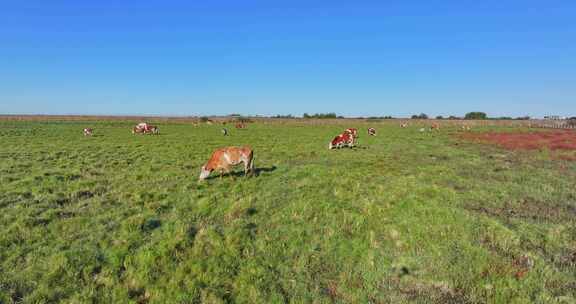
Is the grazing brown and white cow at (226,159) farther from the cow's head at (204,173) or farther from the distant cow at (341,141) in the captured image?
the distant cow at (341,141)

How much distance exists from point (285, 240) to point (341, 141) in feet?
59.5

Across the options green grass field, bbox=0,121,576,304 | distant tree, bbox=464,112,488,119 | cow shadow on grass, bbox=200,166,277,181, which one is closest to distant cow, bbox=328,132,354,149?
cow shadow on grass, bbox=200,166,277,181

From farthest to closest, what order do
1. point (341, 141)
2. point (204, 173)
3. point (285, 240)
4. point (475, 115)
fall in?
point (475, 115) < point (341, 141) < point (204, 173) < point (285, 240)

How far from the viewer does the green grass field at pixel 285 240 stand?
15.3ft

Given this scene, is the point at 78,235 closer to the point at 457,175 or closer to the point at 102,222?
the point at 102,222

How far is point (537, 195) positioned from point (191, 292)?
10463 mm

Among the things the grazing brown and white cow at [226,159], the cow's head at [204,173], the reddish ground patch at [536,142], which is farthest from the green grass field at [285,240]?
the reddish ground patch at [536,142]

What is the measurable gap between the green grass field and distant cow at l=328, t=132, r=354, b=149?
12.2 metres

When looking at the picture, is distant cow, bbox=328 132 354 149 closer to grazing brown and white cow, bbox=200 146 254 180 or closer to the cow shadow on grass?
the cow shadow on grass

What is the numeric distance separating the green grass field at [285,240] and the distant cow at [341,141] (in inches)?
482

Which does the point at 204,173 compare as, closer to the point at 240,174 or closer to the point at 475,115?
the point at 240,174

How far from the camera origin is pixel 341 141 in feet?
78.1

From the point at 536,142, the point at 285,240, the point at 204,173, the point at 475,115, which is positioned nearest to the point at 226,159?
the point at 204,173

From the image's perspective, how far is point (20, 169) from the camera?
12.9 meters
